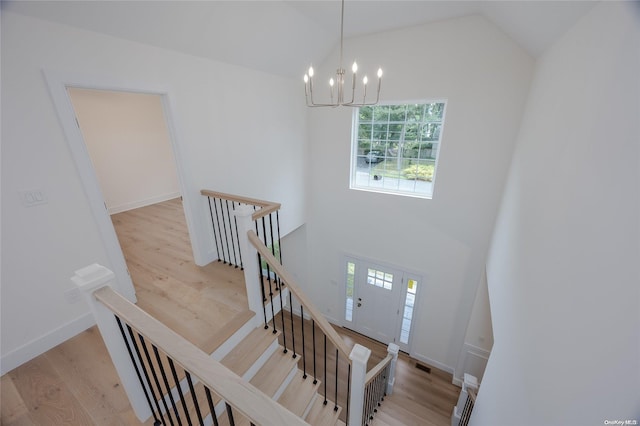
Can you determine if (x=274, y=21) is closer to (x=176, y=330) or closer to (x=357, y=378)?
(x=176, y=330)

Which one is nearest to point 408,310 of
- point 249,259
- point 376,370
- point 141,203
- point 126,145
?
point 376,370

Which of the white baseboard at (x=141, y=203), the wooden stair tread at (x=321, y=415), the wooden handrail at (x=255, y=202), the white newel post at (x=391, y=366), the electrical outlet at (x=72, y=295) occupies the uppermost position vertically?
the wooden handrail at (x=255, y=202)

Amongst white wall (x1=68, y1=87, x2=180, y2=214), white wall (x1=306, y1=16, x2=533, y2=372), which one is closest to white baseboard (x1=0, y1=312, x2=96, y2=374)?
white wall (x1=68, y1=87, x2=180, y2=214)

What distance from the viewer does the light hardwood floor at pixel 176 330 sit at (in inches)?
65.5

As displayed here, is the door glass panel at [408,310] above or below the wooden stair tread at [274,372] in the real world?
below

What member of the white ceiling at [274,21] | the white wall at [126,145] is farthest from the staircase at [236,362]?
the white wall at [126,145]

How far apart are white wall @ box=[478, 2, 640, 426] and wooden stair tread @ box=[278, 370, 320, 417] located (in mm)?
1516

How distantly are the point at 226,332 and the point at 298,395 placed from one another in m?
0.90

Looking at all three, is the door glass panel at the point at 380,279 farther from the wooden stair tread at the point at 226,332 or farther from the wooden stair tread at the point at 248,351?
the wooden stair tread at the point at 226,332

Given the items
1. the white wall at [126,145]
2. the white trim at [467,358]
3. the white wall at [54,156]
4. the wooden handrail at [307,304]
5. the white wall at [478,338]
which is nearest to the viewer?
the white wall at [54,156]

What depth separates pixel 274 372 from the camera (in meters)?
2.26

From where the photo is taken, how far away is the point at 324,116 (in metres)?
4.50

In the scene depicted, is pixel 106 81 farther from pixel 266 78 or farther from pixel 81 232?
pixel 266 78

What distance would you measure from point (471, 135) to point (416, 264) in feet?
7.51
